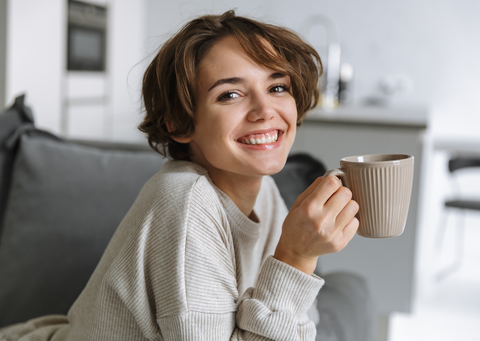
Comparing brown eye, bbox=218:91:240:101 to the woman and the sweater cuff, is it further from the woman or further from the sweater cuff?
the sweater cuff

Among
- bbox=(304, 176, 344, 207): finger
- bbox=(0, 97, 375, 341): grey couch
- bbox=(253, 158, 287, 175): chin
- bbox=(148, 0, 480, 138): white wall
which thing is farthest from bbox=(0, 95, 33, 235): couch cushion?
bbox=(148, 0, 480, 138): white wall

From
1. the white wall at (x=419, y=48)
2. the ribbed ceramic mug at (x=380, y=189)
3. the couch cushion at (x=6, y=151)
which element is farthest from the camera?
the white wall at (x=419, y=48)

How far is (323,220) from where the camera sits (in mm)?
684

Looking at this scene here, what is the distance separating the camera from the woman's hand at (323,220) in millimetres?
685

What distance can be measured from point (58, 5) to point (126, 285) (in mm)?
2921

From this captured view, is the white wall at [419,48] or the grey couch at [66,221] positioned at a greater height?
the white wall at [419,48]

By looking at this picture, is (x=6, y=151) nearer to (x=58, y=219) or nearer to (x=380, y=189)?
(x=58, y=219)

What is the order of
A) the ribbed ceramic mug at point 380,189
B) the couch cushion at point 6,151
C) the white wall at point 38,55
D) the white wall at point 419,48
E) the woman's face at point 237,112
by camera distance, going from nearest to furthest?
the ribbed ceramic mug at point 380,189
the woman's face at point 237,112
the couch cushion at point 6,151
the white wall at point 38,55
the white wall at point 419,48

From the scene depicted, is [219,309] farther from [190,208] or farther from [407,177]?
[407,177]

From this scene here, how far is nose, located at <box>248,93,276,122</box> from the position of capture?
2.47 ft

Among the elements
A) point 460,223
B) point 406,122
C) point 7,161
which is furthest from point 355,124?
point 460,223

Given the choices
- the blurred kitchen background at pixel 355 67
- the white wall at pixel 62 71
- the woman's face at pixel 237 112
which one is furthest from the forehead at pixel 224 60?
the blurred kitchen background at pixel 355 67

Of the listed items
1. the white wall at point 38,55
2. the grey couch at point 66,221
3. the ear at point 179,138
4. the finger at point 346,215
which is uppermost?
the white wall at point 38,55

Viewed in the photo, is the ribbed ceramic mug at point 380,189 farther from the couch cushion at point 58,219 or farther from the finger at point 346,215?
the couch cushion at point 58,219
